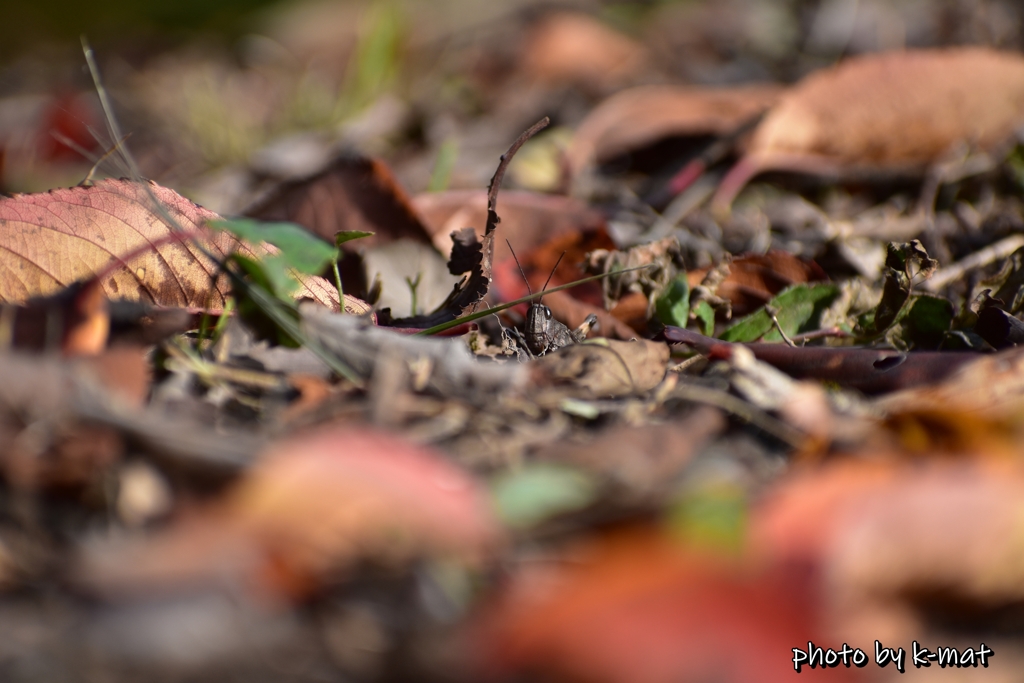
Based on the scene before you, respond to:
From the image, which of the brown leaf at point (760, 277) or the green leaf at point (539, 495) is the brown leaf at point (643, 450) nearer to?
the green leaf at point (539, 495)

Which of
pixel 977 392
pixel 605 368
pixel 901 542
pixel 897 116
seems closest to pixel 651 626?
pixel 901 542

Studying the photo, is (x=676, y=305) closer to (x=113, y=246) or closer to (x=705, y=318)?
(x=705, y=318)

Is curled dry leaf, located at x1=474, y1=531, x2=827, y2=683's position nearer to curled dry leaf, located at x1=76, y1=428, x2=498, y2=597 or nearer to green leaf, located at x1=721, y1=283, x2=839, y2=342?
curled dry leaf, located at x1=76, y1=428, x2=498, y2=597

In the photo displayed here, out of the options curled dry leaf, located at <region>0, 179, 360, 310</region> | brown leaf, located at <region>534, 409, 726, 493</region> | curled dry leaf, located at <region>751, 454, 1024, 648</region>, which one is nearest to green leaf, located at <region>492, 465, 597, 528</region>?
brown leaf, located at <region>534, 409, 726, 493</region>

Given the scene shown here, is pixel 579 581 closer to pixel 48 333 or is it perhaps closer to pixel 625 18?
pixel 48 333

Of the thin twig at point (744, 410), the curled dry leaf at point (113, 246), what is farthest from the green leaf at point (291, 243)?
the thin twig at point (744, 410)
